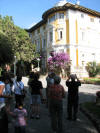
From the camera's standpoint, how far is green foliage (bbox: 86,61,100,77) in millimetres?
30047

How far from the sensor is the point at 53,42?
3189 cm

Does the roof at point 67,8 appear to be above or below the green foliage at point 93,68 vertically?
above

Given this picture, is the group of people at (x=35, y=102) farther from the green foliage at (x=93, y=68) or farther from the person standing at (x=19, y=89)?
the green foliage at (x=93, y=68)

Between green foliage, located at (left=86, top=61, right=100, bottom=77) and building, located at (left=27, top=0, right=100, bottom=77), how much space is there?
844 mm

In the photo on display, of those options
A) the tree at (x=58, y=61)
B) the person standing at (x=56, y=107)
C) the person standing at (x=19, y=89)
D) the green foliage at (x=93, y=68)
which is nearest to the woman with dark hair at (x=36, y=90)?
the person standing at (x=19, y=89)

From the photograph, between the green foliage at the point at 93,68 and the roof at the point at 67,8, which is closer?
the roof at the point at 67,8

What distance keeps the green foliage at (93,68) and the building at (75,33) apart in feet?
2.77

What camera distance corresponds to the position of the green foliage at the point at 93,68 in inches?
1183

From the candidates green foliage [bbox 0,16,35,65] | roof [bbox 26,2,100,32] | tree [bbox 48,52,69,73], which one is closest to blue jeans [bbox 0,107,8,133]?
tree [bbox 48,52,69,73]

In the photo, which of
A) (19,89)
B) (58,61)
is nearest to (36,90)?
(19,89)

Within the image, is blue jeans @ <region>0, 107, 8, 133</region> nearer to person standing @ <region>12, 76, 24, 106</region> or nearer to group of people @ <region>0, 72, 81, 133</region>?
group of people @ <region>0, 72, 81, 133</region>

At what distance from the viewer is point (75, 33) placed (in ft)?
101

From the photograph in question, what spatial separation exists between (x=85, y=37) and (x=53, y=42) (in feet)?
18.8

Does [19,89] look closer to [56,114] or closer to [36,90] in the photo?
[36,90]
